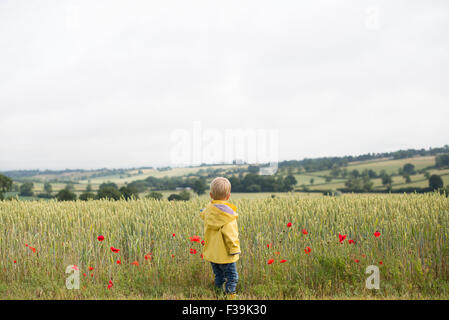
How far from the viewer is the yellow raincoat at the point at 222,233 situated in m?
4.34

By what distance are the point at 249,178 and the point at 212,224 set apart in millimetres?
24503

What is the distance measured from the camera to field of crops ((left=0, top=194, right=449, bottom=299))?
16.5 feet

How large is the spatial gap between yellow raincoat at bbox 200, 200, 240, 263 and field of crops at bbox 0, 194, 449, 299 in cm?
83

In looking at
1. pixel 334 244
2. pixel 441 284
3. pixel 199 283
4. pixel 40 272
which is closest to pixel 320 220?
pixel 334 244

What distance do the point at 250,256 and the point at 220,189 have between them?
1.92 m

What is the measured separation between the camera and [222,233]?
4383mm

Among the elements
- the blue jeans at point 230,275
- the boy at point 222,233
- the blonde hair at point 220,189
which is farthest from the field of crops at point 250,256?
the blonde hair at point 220,189
